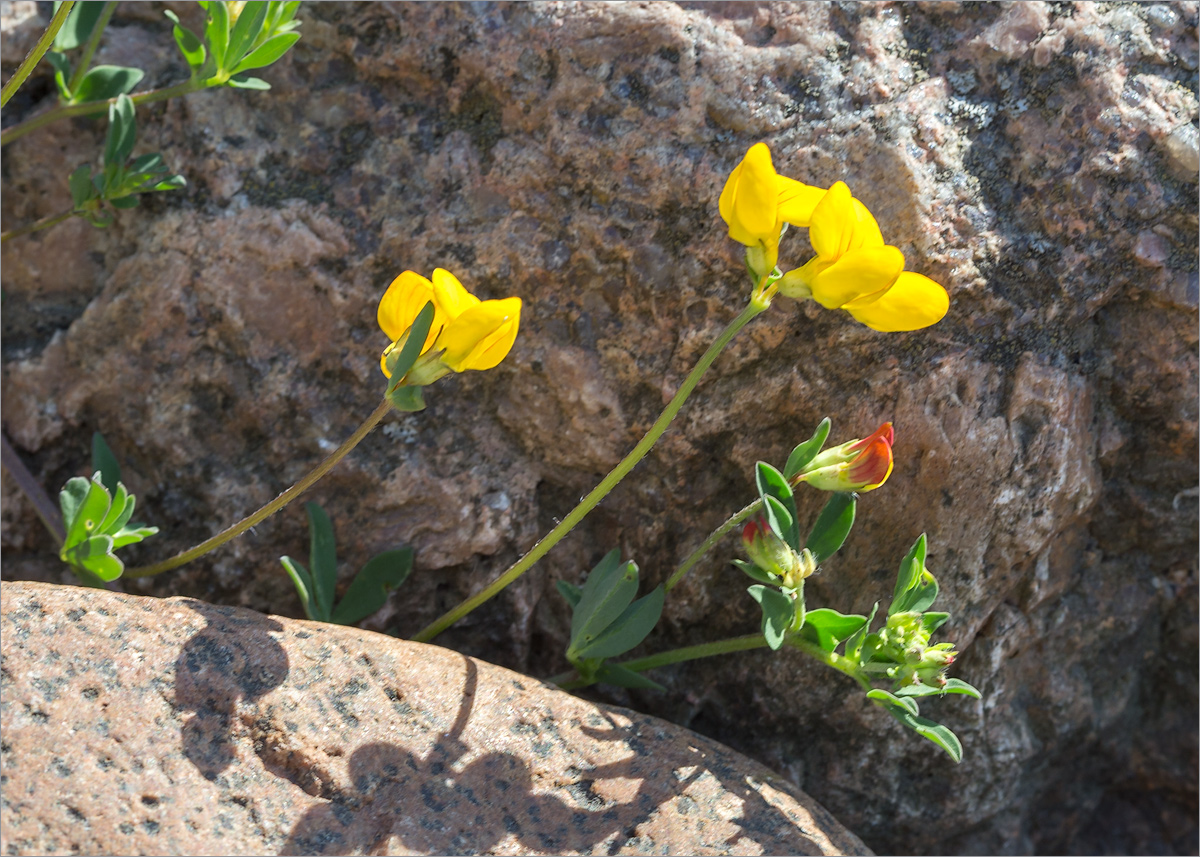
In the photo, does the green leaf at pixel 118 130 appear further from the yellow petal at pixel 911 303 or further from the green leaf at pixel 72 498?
the yellow petal at pixel 911 303

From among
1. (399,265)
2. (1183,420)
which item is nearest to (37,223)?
(399,265)

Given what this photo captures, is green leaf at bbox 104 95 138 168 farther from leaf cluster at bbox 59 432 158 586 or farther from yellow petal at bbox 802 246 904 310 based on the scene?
yellow petal at bbox 802 246 904 310

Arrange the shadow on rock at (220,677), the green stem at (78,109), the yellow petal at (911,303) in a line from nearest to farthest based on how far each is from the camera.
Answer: the shadow on rock at (220,677)
the yellow petal at (911,303)
the green stem at (78,109)

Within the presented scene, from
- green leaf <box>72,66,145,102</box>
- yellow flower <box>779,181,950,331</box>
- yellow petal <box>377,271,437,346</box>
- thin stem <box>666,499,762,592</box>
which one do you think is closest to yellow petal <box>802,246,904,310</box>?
yellow flower <box>779,181,950,331</box>

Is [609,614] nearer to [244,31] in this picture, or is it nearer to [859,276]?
[859,276]

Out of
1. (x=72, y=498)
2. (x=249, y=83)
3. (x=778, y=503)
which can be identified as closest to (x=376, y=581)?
(x=72, y=498)

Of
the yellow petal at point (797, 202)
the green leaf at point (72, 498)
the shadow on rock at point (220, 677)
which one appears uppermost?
the yellow petal at point (797, 202)

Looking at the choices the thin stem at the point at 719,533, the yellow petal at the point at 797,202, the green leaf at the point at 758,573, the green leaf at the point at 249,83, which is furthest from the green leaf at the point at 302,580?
the yellow petal at the point at 797,202
